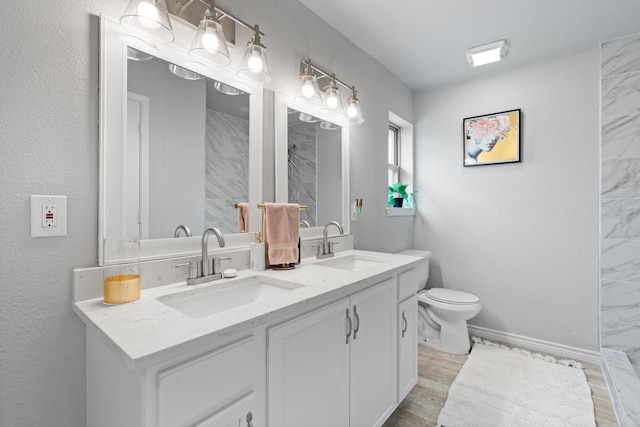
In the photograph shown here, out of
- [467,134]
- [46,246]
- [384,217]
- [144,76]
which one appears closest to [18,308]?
[46,246]

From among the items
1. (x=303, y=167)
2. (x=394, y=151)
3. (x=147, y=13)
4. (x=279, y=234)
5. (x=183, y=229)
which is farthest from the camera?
(x=394, y=151)

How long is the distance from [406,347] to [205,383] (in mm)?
1303

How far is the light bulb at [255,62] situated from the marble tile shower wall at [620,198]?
2.55 m

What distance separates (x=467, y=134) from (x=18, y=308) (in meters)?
3.16

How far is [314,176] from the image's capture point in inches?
76.6

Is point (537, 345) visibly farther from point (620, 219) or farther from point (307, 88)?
point (307, 88)

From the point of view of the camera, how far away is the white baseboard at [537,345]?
7.66 ft

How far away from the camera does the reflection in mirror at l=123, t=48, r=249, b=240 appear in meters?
1.14

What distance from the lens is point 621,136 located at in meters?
2.22

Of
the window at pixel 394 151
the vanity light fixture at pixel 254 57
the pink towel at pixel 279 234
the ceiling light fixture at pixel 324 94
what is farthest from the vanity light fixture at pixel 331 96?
the window at pixel 394 151

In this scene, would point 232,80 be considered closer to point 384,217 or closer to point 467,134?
point 384,217

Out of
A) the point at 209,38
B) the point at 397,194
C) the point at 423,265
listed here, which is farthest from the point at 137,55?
the point at 423,265

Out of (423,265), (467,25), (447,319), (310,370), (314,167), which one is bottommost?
(447,319)

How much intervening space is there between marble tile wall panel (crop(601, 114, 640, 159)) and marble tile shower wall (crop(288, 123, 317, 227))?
2179mm
